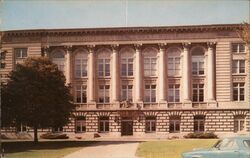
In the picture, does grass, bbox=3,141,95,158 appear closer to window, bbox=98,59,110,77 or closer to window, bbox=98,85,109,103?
window, bbox=98,85,109,103

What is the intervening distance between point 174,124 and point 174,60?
7.00 m

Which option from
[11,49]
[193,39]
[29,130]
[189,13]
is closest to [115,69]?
[193,39]

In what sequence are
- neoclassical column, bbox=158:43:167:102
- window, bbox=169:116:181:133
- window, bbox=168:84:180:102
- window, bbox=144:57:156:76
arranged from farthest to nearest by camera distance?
window, bbox=144:57:156:76 → window, bbox=168:84:180:102 → neoclassical column, bbox=158:43:167:102 → window, bbox=169:116:181:133

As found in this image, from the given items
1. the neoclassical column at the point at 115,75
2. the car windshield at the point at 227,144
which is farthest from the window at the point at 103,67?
the car windshield at the point at 227,144

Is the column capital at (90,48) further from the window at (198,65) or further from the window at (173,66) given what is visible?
the window at (198,65)

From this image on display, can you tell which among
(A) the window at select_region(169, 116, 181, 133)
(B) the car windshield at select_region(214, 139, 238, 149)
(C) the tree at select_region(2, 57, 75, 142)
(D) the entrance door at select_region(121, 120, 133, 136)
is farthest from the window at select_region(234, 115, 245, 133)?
(B) the car windshield at select_region(214, 139, 238, 149)

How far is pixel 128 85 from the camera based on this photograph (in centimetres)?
5391

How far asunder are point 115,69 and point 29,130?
17.2 meters

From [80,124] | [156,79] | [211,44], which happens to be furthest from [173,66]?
[80,124]

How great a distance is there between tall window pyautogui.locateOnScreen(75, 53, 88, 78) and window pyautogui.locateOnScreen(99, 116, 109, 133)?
4.96 metres

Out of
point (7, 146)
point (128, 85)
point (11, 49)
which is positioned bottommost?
point (7, 146)

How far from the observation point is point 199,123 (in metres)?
51.2

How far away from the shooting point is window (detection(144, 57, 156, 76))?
53812 millimetres

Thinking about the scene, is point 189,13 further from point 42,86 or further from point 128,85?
point 128,85
